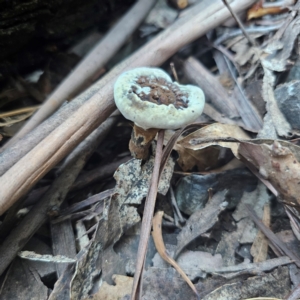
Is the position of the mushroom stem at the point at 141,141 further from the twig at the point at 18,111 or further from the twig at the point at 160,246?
the twig at the point at 18,111

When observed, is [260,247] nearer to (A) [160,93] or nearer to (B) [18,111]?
(A) [160,93]

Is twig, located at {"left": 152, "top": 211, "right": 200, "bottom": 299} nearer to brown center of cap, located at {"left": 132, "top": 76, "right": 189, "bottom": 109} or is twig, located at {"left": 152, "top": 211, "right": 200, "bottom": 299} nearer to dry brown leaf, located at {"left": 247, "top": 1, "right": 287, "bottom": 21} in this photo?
brown center of cap, located at {"left": 132, "top": 76, "right": 189, "bottom": 109}

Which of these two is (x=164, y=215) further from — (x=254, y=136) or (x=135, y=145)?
(x=254, y=136)

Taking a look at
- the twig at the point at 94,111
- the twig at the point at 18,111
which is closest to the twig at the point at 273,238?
the twig at the point at 94,111

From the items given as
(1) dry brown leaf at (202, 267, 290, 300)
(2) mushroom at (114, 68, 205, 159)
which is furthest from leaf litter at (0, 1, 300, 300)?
(2) mushroom at (114, 68, 205, 159)

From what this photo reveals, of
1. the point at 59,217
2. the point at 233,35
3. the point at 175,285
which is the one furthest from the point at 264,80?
the point at 59,217
